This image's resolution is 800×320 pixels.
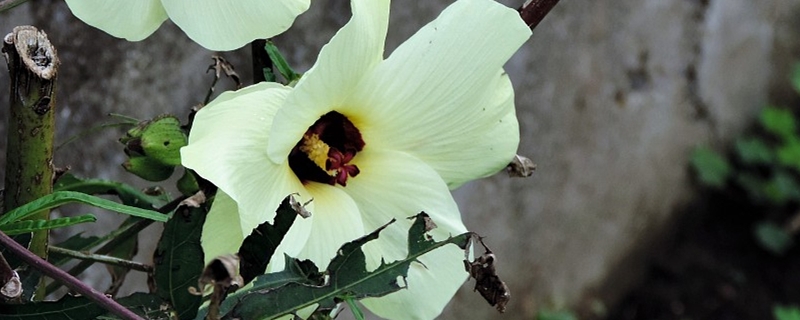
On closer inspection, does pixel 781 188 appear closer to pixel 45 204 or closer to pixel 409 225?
pixel 409 225

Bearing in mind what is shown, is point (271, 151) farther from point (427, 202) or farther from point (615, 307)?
point (615, 307)

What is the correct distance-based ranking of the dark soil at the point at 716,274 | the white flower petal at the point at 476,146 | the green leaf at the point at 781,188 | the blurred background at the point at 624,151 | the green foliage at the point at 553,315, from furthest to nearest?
1. the green leaf at the point at 781,188
2. the dark soil at the point at 716,274
3. the green foliage at the point at 553,315
4. the blurred background at the point at 624,151
5. the white flower petal at the point at 476,146

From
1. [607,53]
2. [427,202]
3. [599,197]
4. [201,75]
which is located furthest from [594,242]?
[427,202]

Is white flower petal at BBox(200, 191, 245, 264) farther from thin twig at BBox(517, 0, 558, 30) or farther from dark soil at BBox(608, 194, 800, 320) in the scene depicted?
dark soil at BBox(608, 194, 800, 320)

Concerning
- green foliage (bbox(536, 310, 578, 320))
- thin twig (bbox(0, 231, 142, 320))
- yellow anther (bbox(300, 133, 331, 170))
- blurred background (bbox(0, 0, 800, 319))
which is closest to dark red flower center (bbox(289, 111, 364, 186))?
yellow anther (bbox(300, 133, 331, 170))

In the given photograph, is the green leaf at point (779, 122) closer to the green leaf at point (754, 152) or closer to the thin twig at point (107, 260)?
the green leaf at point (754, 152)

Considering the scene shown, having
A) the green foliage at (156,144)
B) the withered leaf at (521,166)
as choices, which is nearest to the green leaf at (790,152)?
the withered leaf at (521,166)

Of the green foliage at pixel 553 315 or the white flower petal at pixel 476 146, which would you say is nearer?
the white flower petal at pixel 476 146

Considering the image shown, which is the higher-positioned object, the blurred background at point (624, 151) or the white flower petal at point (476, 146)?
the white flower petal at point (476, 146)
